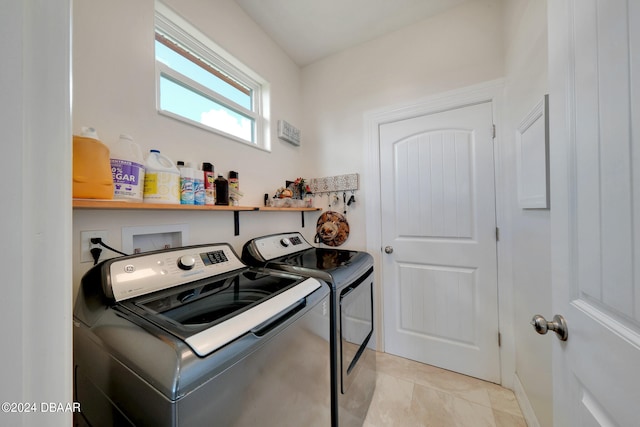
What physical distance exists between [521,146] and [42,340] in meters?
1.94

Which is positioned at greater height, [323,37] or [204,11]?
[323,37]

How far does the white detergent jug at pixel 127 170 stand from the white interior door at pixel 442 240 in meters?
1.70

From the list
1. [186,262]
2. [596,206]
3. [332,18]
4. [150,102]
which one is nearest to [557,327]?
[596,206]

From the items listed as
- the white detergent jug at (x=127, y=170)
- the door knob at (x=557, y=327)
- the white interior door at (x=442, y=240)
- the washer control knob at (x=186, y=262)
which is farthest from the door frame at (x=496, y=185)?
the white detergent jug at (x=127, y=170)

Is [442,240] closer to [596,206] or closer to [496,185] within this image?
[496,185]

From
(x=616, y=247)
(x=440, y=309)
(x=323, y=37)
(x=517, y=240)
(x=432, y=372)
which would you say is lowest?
(x=432, y=372)

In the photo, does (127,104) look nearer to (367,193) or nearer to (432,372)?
(367,193)

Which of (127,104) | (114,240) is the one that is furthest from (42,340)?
(127,104)

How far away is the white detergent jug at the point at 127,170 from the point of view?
0.94m

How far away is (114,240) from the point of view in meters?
1.02

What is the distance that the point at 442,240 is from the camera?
5.87 feet

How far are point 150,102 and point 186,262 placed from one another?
0.87m

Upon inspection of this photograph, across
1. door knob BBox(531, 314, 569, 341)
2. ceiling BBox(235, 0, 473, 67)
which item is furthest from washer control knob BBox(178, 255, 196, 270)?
ceiling BBox(235, 0, 473, 67)

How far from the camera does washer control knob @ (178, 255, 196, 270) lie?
1.04m
